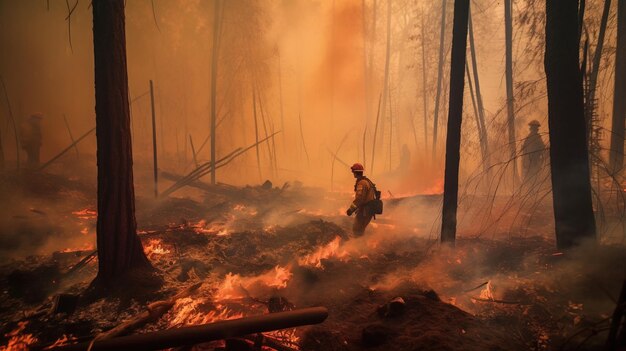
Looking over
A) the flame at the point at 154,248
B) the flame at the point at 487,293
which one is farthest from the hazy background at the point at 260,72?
the flame at the point at 487,293

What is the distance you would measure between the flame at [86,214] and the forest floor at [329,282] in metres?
0.12

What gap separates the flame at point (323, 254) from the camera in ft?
25.3

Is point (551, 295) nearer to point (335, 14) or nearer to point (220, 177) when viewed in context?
point (220, 177)

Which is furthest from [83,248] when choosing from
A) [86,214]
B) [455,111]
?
[455,111]

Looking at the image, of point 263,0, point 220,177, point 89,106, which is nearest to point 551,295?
point 220,177

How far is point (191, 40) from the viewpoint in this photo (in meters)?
27.4

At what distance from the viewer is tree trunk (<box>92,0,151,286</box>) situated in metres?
5.73

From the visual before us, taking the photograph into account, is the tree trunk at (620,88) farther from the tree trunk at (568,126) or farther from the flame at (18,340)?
the flame at (18,340)

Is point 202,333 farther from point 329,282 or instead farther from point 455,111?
point 455,111

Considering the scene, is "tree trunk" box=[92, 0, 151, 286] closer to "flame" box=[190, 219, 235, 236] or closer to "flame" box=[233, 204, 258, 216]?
"flame" box=[190, 219, 235, 236]

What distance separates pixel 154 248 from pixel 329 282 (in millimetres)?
4526

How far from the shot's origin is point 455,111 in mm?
7211

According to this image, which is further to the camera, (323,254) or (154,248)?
(323,254)

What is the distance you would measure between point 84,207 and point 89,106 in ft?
79.0
